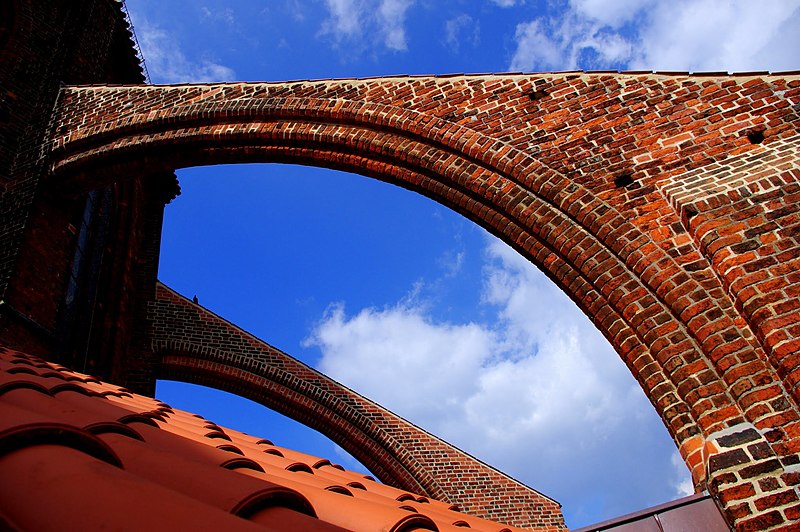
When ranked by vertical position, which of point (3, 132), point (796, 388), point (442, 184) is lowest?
point (796, 388)

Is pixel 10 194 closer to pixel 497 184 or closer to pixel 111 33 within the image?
pixel 111 33

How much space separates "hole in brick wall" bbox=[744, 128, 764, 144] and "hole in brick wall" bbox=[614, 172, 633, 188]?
84 centimetres

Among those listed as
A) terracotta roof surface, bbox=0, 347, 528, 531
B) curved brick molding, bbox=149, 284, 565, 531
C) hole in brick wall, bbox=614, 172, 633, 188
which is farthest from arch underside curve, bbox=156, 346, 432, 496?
terracotta roof surface, bbox=0, 347, 528, 531

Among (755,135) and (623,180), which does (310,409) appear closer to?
(623,180)

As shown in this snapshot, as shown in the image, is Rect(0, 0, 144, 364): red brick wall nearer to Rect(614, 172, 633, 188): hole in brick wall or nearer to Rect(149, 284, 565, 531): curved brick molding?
Rect(149, 284, 565, 531): curved brick molding

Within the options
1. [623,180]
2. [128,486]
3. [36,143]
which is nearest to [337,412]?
[36,143]

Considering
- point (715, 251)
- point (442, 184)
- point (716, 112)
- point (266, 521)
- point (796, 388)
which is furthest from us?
point (442, 184)

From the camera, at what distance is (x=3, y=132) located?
6.95m

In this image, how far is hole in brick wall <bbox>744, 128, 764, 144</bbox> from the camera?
3.98m

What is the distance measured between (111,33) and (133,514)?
Result: 9967mm

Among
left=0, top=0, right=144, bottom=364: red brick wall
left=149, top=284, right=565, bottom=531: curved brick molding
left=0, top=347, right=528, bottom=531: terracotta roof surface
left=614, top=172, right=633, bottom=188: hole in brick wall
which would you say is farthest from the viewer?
left=149, top=284, right=565, bottom=531: curved brick molding

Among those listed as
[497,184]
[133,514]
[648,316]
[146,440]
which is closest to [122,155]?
[497,184]

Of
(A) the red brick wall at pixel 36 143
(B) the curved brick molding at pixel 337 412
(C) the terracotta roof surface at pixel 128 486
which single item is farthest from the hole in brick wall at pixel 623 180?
(B) the curved brick molding at pixel 337 412

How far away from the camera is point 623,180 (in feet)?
13.6
